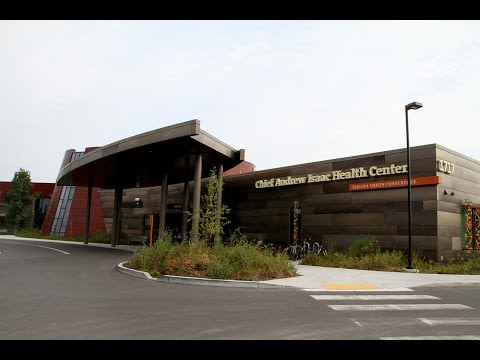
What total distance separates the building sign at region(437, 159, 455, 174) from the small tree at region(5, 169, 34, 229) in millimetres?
52462

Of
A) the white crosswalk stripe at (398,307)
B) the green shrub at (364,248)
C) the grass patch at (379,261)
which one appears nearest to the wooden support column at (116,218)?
the grass patch at (379,261)

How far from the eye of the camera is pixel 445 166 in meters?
19.0

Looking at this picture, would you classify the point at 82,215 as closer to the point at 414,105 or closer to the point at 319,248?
the point at 319,248

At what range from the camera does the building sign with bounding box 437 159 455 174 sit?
18.6m

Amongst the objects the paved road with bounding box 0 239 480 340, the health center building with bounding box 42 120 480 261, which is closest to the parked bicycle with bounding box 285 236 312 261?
the health center building with bounding box 42 120 480 261

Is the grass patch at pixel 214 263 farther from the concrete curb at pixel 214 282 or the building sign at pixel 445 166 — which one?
the building sign at pixel 445 166

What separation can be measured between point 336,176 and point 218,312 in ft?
49.3

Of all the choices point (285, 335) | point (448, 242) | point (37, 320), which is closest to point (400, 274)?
point (448, 242)

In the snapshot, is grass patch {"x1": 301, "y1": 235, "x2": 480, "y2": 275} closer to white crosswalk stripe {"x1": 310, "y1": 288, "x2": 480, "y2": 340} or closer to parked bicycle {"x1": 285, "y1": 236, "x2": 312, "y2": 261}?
parked bicycle {"x1": 285, "y1": 236, "x2": 312, "y2": 261}

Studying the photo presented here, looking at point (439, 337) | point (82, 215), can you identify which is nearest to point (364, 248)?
point (439, 337)

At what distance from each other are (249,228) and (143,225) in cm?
1416

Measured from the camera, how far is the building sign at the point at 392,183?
18.5 meters

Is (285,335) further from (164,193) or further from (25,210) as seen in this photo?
(25,210)
